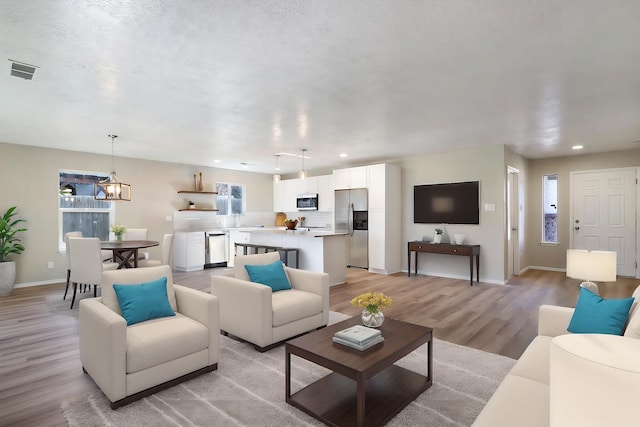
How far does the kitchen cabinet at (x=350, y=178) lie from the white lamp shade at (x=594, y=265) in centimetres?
477

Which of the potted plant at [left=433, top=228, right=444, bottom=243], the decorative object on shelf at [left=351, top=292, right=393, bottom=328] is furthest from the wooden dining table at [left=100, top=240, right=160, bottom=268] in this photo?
the potted plant at [left=433, top=228, right=444, bottom=243]

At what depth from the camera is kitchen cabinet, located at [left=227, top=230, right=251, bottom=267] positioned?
760 cm

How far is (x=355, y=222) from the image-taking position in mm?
7500

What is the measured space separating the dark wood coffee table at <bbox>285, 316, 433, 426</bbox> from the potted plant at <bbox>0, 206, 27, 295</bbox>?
5542 mm

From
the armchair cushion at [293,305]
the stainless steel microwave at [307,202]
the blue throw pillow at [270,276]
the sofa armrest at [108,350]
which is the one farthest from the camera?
the stainless steel microwave at [307,202]

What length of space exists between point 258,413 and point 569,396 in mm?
1924

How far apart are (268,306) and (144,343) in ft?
3.38

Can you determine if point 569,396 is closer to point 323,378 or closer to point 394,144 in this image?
point 323,378

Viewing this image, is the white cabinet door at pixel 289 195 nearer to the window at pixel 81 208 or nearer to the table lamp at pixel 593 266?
the window at pixel 81 208

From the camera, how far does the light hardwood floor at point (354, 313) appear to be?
2426mm

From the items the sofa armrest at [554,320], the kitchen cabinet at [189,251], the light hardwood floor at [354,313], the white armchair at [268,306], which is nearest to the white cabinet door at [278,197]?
the kitchen cabinet at [189,251]

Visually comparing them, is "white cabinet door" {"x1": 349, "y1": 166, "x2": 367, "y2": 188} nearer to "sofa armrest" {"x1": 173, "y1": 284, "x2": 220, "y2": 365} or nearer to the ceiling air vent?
"sofa armrest" {"x1": 173, "y1": 284, "x2": 220, "y2": 365}

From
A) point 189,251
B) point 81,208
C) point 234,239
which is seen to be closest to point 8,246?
point 81,208

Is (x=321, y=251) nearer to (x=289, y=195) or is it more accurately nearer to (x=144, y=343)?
(x=144, y=343)
